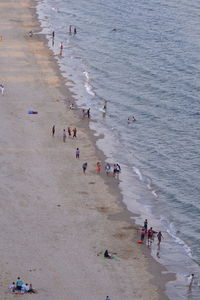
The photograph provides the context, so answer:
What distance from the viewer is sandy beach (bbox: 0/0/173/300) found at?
131 feet

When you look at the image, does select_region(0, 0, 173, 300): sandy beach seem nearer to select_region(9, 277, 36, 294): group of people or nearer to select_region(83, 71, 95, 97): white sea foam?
select_region(9, 277, 36, 294): group of people

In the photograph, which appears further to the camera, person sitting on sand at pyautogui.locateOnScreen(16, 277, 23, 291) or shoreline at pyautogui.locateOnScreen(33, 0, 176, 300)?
shoreline at pyautogui.locateOnScreen(33, 0, 176, 300)

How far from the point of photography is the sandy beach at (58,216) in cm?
3978

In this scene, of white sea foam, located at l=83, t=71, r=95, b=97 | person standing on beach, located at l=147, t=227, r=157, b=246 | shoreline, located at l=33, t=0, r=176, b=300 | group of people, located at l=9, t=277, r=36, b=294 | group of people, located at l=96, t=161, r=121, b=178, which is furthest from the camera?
white sea foam, located at l=83, t=71, r=95, b=97

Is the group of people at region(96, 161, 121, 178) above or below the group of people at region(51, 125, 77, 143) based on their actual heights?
below

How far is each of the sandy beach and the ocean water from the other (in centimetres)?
185

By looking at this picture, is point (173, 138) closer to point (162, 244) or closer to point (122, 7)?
point (162, 244)

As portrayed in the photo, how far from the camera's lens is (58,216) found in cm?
4688

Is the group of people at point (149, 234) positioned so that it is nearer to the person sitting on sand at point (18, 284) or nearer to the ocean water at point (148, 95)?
the ocean water at point (148, 95)

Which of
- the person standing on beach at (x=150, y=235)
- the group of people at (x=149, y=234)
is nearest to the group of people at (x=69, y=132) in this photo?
the group of people at (x=149, y=234)

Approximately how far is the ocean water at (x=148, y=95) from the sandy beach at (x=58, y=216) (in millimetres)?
1851

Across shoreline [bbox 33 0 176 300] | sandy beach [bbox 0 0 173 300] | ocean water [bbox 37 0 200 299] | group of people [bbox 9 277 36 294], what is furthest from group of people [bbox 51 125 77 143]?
group of people [bbox 9 277 36 294]

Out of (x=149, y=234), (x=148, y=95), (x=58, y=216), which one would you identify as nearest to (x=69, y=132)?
(x=58, y=216)

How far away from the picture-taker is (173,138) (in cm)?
6331
